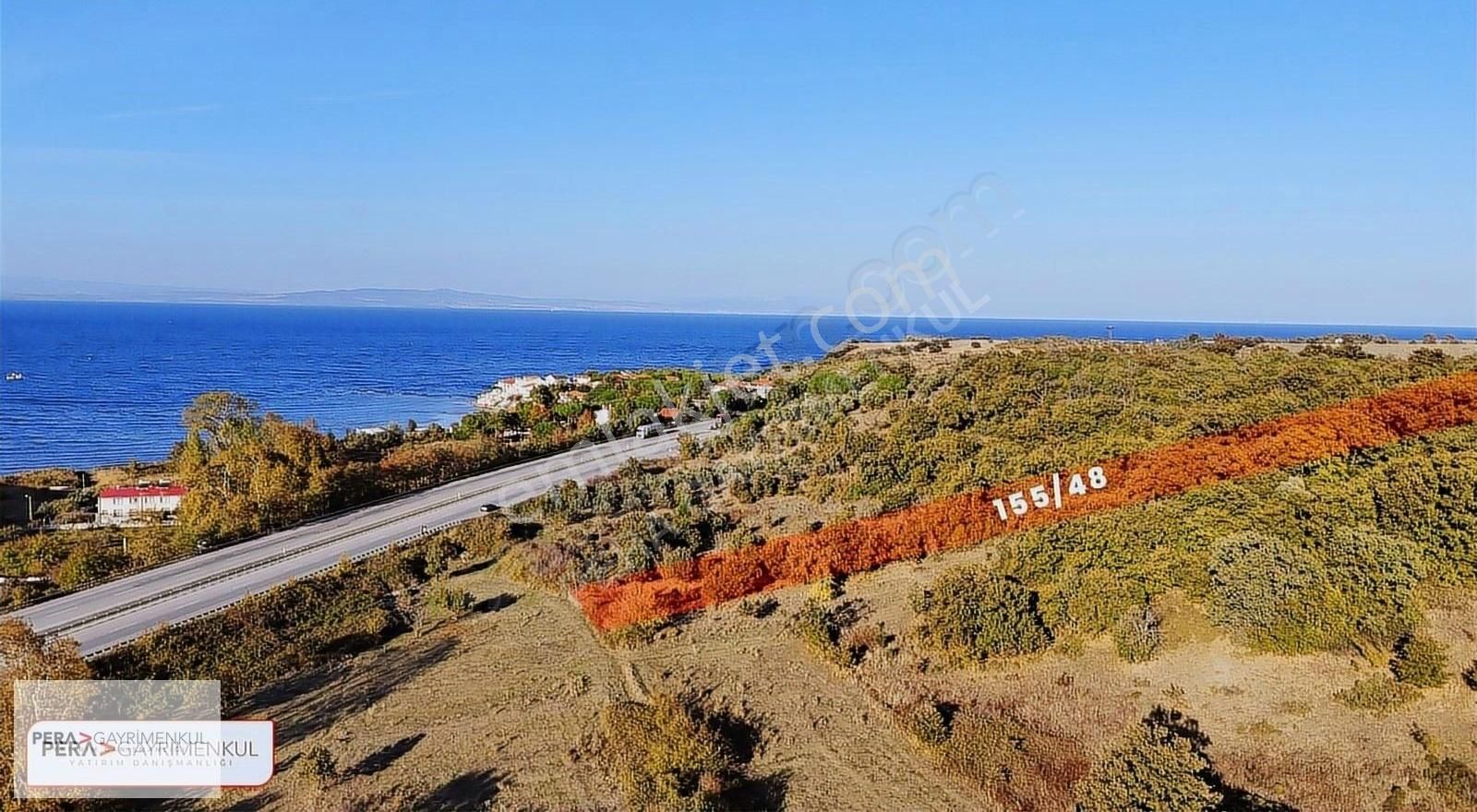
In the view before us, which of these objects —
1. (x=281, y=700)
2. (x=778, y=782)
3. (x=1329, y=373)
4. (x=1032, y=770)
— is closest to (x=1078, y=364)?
(x=1329, y=373)

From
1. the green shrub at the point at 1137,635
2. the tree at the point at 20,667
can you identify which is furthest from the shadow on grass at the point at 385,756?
the green shrub at the point at 1137,635

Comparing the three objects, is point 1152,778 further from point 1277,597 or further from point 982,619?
point 1277,597

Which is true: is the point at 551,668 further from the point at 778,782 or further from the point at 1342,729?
the point at 1342,729

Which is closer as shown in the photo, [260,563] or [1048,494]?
[1048,494]

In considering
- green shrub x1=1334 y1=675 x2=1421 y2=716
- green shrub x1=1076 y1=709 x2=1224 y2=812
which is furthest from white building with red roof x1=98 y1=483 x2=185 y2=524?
green shrub x1=1334 y1=675 x2=1421 y2=716

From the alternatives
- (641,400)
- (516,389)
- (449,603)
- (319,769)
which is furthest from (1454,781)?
(516,389)
